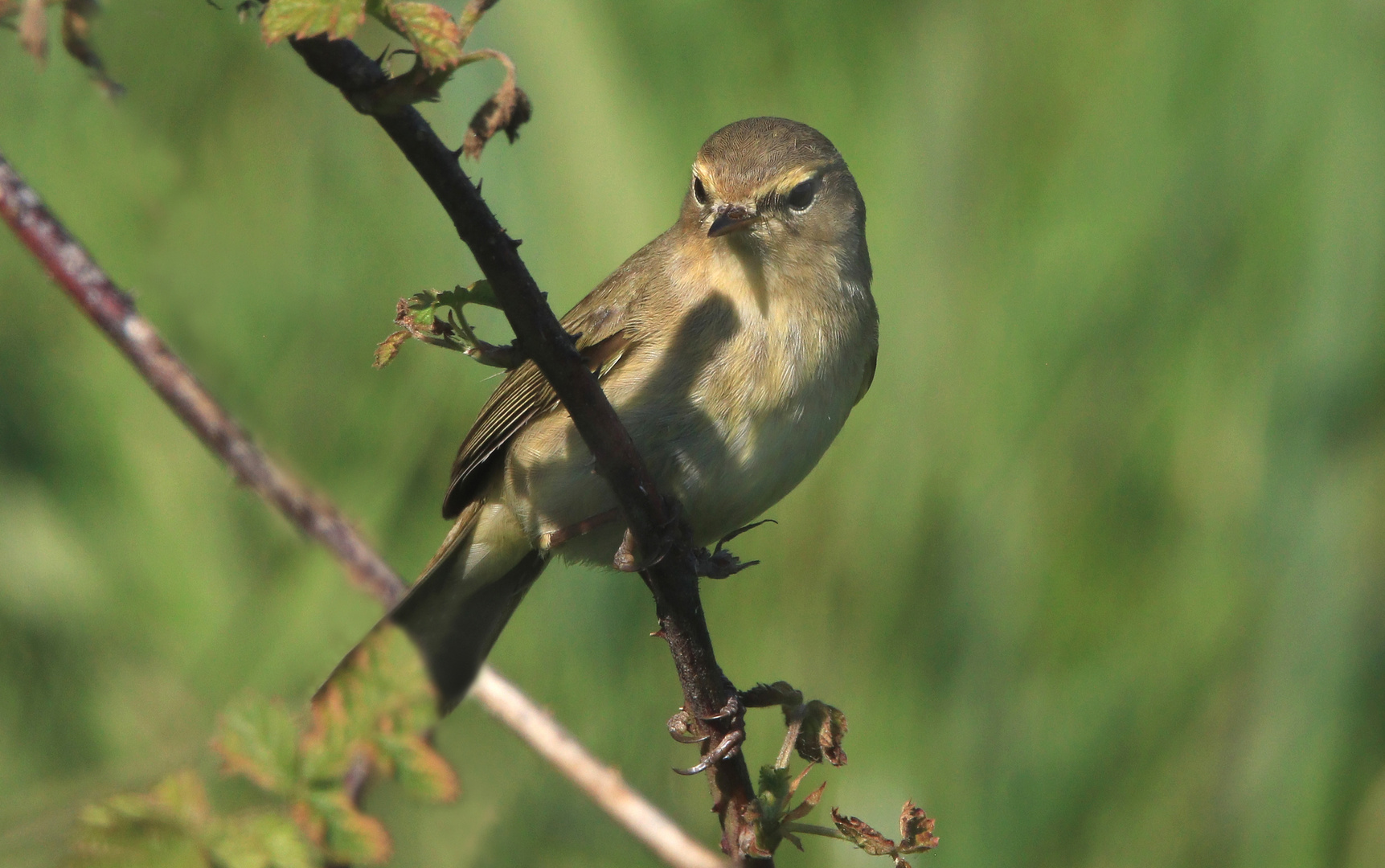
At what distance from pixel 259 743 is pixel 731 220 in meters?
1.52

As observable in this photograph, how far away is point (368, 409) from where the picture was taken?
2.24 m

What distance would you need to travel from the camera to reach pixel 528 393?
2.38 m

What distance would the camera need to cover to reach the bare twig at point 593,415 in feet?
2.86

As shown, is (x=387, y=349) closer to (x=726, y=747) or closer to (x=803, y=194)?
(x=726, y=747)

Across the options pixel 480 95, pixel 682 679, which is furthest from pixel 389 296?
pixel 682 679

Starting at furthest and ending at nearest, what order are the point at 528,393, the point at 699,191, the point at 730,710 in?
1. the point at 699,191
2. the point at 528,393
3. the point at 730,710

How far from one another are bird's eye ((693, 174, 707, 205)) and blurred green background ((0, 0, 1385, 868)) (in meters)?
0.05

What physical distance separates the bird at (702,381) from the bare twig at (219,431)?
1.01m

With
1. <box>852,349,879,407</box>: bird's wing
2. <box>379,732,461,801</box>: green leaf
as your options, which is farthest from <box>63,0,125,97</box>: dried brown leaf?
<box>852,349,879,407</box>: bird's wing

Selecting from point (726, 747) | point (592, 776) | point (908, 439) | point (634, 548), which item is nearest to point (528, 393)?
point (908, 439)

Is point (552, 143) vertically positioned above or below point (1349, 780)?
above

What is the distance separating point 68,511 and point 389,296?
0.65 metres

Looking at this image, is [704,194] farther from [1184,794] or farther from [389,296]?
[1184,794]

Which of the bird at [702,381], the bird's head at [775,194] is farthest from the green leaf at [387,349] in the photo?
the bird's head at [775,194]
